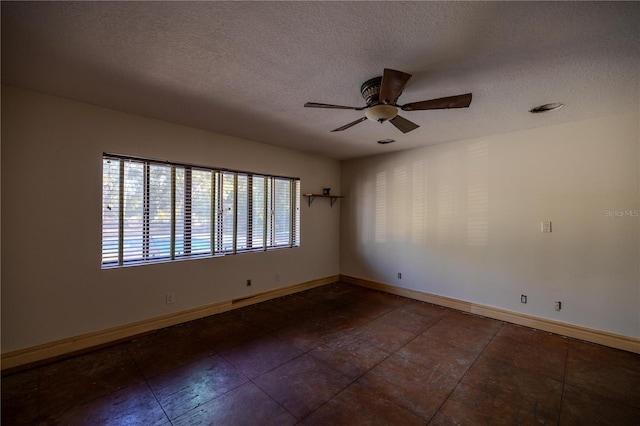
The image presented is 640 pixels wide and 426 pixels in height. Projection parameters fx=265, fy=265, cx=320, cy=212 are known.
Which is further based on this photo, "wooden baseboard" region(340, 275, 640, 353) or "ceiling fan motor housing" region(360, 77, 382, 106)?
"wooden baseboard" region(340, 275, 640, 353)

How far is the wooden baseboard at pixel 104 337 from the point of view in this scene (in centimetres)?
232

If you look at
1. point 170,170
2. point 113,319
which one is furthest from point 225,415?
point 170,170

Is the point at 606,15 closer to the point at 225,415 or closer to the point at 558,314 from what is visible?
the point at 558,314

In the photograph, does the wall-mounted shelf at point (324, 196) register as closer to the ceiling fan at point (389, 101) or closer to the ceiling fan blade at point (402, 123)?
the ceiling fan blade at point (402, 123)

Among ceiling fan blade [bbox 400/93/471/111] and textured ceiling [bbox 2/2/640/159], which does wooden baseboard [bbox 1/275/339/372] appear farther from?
ceiling fan blade [bbox 400/93/471/111]

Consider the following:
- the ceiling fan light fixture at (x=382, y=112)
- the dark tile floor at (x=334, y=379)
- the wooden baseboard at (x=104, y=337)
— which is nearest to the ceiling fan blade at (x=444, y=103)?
the ceiling fan light fixture at (x=382, y=112)

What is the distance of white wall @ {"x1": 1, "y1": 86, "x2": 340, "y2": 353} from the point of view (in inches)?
91.2

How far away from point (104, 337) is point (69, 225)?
1.19 metres

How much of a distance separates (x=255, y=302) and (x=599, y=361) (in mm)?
3943

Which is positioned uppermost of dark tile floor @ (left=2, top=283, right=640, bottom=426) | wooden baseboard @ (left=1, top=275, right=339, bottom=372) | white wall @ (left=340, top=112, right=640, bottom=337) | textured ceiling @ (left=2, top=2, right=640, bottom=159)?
textured ceiling @ (left=2, top=2, right=640, bottom=159)

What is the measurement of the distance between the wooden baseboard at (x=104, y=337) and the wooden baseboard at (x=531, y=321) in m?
2.56

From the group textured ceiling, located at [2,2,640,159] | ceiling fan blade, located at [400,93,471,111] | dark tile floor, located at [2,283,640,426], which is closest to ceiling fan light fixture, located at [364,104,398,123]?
ceiling fan blade, located at [400,93,471,111]

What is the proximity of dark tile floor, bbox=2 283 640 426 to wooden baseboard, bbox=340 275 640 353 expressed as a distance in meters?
0.12

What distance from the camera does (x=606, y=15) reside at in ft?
4.71
